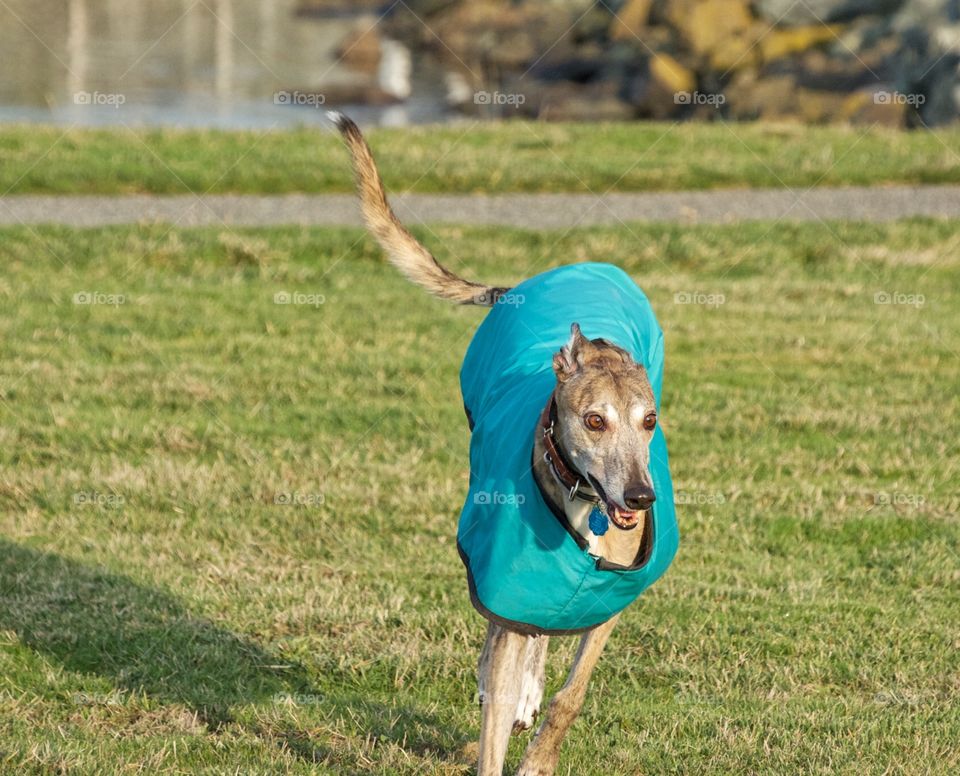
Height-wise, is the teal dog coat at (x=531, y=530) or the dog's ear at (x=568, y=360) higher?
the dog's ear at (x=568, y=360)

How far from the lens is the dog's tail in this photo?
21.1ft

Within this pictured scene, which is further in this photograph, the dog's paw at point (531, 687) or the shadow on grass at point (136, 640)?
the shadow on grass at point (136, 640)

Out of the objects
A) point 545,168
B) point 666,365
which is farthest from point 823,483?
point 545,168

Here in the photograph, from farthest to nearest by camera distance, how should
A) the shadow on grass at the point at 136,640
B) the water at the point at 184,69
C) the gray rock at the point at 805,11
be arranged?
the gray rock at the point at 805,11 < the water at the point at 184,69 < the shadow on grass at the point at 136,640

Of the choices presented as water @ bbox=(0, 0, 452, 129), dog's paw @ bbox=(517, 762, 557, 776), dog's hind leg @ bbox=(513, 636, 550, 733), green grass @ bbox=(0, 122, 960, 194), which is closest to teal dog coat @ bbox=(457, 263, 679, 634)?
dog's paw @ bbox=(517, 762, 557, 776)

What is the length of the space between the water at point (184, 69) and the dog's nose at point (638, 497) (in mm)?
16524

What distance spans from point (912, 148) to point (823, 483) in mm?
11014

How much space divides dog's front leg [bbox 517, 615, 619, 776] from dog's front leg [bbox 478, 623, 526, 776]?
14cm

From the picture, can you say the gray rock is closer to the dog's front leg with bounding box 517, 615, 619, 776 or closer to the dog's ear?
the dog's front leg with bounding box 517, 615, 619, 776

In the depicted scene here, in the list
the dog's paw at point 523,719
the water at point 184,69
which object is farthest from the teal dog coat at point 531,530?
the water at point 184,69

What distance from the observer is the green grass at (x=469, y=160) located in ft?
51.9

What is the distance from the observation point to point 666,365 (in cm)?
1059

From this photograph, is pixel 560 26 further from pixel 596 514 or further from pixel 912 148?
pixel 596 514

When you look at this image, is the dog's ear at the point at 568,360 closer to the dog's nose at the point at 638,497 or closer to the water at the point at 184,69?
the dog's nose at the point at 638,497
